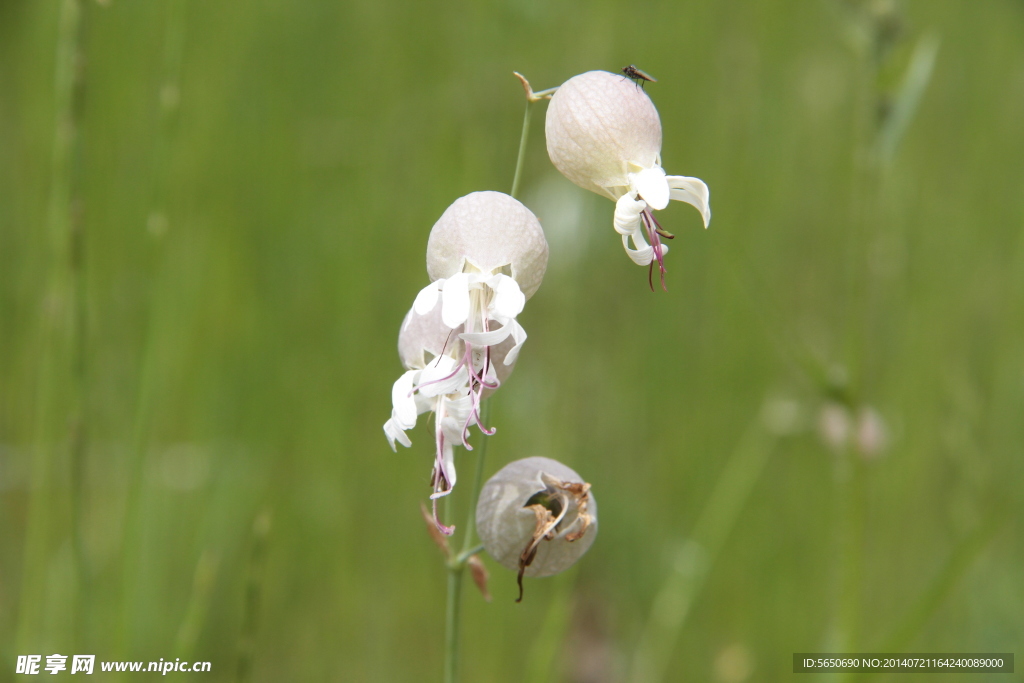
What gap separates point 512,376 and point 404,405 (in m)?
1.71

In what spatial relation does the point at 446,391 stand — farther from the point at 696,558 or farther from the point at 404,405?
the point at 696,558

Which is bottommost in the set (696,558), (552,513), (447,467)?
(696,558)

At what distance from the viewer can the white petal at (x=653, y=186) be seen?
86 cm

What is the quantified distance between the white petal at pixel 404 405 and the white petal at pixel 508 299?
0.40 feet

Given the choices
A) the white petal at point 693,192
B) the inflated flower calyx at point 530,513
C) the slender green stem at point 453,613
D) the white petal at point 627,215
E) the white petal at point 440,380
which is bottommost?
the slender green stem at point 453,613

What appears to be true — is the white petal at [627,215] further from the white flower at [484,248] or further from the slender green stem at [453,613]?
the slender green stem at [453,613]

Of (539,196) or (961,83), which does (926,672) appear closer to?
(539,196)

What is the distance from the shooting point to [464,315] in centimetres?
78

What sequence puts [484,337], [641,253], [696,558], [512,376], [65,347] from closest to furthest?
1. [484,337]
2. [641,253]
3. [65,347]
4. [696,558]
5. [512,376]

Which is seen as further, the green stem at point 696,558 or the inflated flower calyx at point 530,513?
the green stem at point 696,558

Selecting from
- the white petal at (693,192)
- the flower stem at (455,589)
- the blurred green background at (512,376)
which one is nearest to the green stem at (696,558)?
the blurred green background at (512,376)

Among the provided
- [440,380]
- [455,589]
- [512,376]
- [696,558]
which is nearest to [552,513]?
[455,589]

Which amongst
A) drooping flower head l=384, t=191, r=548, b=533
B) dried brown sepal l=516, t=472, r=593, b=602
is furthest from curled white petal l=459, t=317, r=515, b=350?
dried brown sepal l=516, t=472, r=593, b=602

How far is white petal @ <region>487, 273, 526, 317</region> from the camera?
77 centimetres
